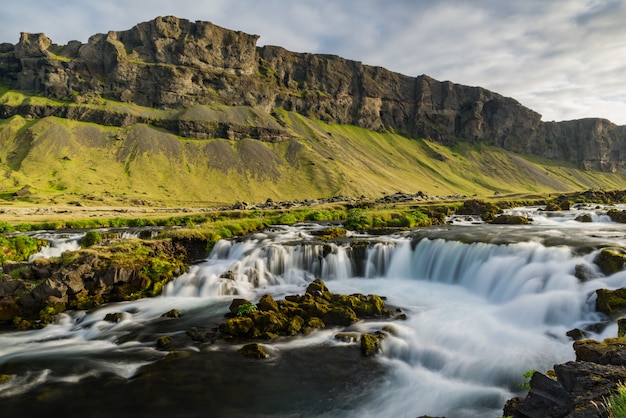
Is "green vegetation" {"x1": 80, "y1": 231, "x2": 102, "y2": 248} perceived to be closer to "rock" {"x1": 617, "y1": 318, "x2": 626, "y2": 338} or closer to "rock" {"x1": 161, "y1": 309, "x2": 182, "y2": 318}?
"rock" {"x1": 161, "y1": 309, "x2": 182, "y2": 318}

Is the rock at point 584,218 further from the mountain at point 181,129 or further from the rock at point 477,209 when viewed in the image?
the mountain at point 181,129

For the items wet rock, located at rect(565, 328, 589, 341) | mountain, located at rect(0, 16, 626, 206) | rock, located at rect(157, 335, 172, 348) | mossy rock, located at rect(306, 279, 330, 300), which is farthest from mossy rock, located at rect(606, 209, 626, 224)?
mountain, located at rect(0, 16, 626, 206)

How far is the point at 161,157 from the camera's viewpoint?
12575 cm

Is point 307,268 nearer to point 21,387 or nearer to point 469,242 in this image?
point 469,242

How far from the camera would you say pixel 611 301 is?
661 inches

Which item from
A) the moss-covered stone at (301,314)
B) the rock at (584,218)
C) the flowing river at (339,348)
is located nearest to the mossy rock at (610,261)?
the flowing river at (339,348)

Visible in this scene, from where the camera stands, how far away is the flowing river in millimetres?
13086

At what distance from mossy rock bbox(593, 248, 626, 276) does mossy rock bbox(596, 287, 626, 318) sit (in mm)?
4043

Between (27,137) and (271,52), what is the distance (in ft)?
377

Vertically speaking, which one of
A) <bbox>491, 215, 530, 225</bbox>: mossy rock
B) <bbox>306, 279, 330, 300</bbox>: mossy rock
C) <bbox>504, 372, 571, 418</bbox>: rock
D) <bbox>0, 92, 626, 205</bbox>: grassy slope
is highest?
<bbox>0, 92, 626, 205</bbox>: grassy slope

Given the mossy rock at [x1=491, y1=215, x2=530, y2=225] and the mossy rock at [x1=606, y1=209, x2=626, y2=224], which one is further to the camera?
the mossy rock at [x1=491, y1=215, x2=530, y2=225]

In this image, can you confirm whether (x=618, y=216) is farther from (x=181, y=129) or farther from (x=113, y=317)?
(x=181, y=129)

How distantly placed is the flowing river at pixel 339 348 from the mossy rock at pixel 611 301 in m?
0.58

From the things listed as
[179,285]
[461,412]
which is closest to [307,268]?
[179,285]
